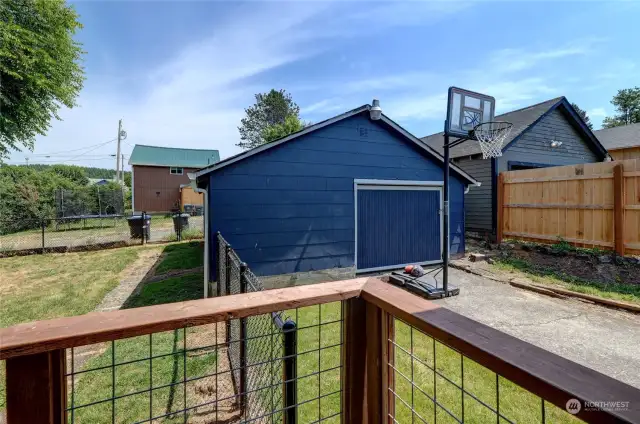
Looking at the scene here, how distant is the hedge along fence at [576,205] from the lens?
632 centimetres

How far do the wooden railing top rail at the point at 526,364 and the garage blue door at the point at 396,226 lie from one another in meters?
5.59

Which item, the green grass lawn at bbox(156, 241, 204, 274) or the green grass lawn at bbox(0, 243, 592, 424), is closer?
the green grass lawn at bbox(0, 243, 592, 424)

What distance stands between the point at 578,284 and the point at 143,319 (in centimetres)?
730

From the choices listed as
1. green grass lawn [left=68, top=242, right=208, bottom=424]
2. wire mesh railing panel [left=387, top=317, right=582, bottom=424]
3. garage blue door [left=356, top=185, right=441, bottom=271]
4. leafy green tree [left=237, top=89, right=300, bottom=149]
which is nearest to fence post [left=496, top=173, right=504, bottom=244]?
garage blue door [left=356, top=185, right=441, bottom=271]

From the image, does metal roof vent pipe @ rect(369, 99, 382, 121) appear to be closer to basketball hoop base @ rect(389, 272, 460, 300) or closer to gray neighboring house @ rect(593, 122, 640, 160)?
basketball hoop base @ rect(389, 272, 460, 300)

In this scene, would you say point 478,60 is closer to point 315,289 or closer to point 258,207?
point 258,207

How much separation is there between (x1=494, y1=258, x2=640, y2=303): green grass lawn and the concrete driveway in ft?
2.13

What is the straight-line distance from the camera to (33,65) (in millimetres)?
9266

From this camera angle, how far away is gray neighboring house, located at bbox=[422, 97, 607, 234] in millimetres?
9664

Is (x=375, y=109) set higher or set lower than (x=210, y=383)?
higher

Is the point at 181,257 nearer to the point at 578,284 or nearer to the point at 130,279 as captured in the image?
the point at 130,279

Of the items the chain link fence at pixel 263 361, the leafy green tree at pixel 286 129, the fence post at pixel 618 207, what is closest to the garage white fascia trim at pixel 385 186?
the fence post at pixel 618 207

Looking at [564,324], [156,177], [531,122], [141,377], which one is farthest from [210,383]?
[156,177]

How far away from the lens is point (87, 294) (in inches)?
213
